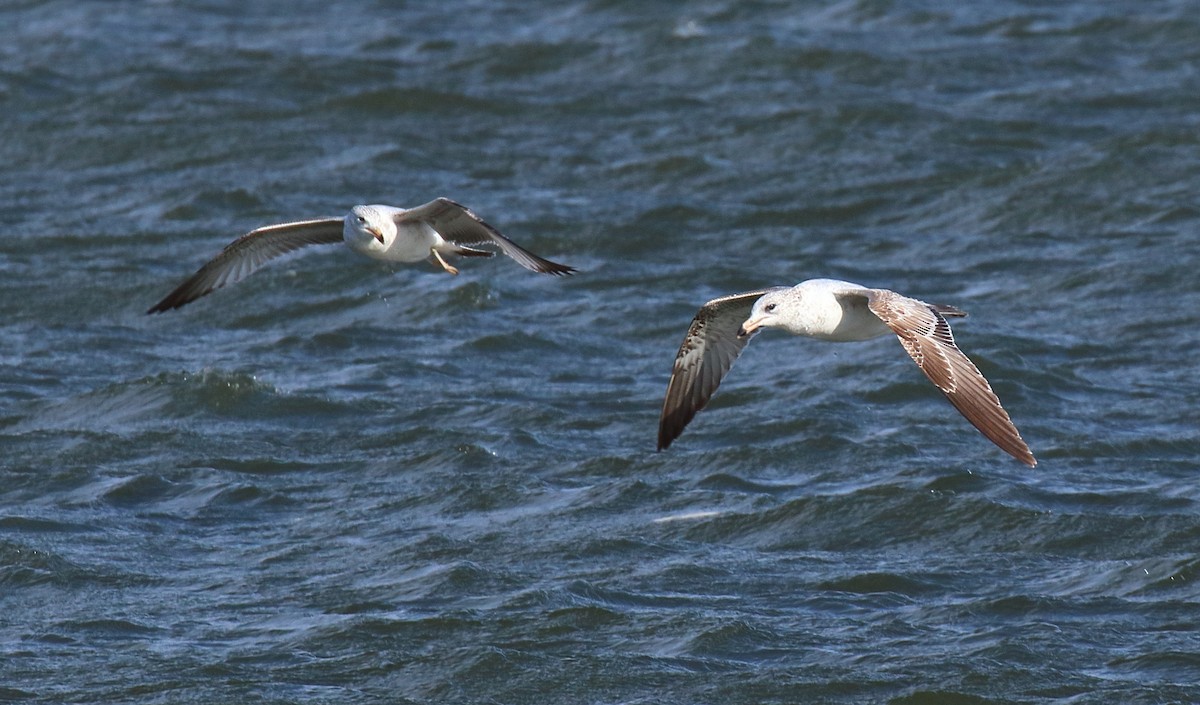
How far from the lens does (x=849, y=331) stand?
977cm

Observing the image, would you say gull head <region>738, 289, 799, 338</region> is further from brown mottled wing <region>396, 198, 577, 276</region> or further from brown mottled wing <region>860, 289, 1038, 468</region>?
brown mottled wing <region>396, 198, 577, 276</region>

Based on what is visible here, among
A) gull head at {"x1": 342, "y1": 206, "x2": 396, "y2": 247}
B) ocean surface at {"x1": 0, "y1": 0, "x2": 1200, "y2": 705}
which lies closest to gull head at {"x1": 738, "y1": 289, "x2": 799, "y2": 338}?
ocean surface at {"x1": 0, "y1": 0, "x2": 1200, "y2": 705}

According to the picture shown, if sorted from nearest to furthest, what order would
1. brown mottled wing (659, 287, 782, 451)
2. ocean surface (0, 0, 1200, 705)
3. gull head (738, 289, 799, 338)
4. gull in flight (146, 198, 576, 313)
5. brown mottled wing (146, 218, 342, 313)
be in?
gull head (738, 289, 799, 338) → brown mottled wing (659, 287, 782, 451) → gull in flight (146, 198, 576, 313) → ocean surface (0, 0, 1200, 705) → brown mottled wing (146, 218, 342, 313)

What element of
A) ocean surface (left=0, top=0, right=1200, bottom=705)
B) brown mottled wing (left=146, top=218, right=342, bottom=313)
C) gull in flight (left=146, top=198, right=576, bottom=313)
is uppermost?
gull in flight (left=146, top=198, right=576, bottom=313)

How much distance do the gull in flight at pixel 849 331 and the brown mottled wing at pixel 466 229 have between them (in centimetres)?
82

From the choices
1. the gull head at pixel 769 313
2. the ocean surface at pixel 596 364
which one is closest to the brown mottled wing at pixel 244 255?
the ocean surface at pixel 596 364

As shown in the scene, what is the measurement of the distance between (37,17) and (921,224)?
12.6 meters

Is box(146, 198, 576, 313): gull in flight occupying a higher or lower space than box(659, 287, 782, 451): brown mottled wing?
higher

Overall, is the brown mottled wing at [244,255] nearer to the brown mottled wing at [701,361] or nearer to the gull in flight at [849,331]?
the brown mottled wing at [701,361]

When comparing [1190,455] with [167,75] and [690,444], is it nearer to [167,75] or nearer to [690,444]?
[690,444]

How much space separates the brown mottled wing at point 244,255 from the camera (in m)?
12.1

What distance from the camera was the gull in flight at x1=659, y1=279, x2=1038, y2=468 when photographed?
29.8 ft

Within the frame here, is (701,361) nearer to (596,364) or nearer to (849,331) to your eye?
(849,331)

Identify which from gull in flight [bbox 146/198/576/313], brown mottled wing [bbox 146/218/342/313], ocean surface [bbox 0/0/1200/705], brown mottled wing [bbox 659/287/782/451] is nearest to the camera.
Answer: brown mottled wing [bbox 659/287/782/451]
